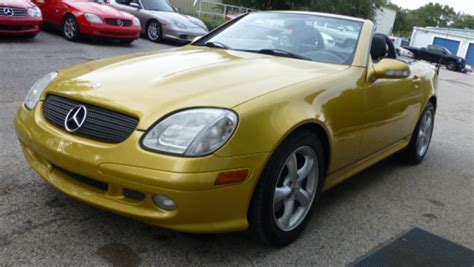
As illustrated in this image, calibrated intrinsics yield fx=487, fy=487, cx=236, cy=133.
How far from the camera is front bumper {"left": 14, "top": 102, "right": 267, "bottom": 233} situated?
2.27 meters

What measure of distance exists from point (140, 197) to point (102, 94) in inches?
24.4

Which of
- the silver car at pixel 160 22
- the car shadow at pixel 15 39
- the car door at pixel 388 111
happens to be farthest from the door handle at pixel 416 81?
the silver car at pixel 160 22

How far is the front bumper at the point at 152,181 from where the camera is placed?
2.27 metres

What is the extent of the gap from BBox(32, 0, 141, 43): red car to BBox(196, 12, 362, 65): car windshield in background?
685 centimetres

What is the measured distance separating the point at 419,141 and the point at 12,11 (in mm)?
7355

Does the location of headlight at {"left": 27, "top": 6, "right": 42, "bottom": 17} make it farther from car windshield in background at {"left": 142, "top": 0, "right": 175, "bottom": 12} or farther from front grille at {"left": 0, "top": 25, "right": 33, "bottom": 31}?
car windshield in background at {"left": 142, "top": 0, "right": 175, "bottom": 12}

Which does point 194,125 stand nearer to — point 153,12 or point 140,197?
point 140,197

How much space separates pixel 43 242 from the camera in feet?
8.55

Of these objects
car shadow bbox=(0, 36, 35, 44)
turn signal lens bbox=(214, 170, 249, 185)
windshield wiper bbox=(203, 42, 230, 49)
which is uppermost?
windshield wiper bbox=(203, 42, 230, 49)

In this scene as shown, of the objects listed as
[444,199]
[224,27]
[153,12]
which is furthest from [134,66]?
[153,12]

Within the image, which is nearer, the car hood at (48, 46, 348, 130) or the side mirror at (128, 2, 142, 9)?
the car hood at (48, 46, 348, 130)

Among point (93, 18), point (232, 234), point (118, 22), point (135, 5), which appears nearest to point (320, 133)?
point (232, 234)

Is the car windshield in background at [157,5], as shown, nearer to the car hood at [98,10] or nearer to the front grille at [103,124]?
the car hood at [98,10]

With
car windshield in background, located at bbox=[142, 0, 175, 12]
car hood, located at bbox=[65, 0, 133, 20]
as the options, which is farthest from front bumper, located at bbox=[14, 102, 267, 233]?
car windshield in background, located at bbox=[142, 0, 175, 12]
